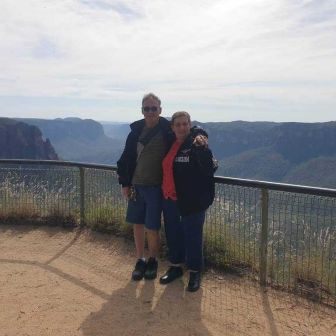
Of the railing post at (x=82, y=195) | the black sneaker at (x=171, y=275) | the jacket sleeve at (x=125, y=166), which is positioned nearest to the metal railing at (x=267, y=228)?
the railing post at (x=82, y=195)

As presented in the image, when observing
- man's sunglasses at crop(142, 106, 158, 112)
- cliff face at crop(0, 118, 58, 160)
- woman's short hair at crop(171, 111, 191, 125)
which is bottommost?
cliff face at crop(0, 118, 58, 160)

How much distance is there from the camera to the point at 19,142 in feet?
361

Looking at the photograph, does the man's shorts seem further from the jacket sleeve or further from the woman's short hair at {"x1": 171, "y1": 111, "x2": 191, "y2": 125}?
the woman's short hair at {"x1": 171, "y1": 111, "x2": 191, "y2": 125}

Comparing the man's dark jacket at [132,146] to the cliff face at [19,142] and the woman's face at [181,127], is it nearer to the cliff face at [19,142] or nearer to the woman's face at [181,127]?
the woman's face at [181,127]

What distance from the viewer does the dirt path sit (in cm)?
440

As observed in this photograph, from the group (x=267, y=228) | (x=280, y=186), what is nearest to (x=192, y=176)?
(x=280, y=186)

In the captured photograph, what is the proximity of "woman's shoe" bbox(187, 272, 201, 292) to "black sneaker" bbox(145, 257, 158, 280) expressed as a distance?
1.68ft

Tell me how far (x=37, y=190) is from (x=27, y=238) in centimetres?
123

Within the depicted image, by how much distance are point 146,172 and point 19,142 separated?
111 m

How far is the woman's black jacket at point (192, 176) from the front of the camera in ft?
16.4

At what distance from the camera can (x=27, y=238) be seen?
761cm

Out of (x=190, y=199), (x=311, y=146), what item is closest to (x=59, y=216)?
(x=190, y=199)

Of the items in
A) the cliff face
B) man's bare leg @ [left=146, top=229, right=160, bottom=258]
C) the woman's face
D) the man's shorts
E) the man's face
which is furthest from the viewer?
the cliff face

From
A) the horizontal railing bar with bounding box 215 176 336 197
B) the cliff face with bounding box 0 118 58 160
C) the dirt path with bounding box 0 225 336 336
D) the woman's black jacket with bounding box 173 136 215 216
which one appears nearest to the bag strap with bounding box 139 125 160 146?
the woman's black jacket with bounding box 173 136 215 216
